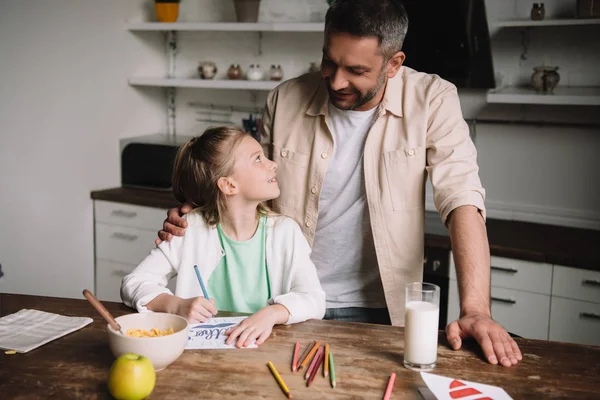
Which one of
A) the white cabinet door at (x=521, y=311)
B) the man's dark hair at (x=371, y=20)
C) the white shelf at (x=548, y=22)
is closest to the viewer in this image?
the man's dark hair at (x=371, y=20)

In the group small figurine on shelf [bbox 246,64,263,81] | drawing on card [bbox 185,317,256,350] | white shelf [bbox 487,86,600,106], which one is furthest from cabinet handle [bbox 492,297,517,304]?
small figurine on shelf [bbox 246,64,263,81]

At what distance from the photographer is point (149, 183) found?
159 inches

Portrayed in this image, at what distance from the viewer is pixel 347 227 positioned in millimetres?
2141

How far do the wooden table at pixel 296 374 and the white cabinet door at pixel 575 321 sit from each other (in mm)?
1463

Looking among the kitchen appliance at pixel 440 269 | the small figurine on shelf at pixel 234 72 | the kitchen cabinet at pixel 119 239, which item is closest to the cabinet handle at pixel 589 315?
the kitchen appliance at pixel 440 269

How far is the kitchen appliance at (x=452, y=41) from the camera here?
3.27m

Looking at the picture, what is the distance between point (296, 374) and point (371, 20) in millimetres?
996

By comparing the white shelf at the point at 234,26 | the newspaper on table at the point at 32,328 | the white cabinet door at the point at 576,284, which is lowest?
the white cabinet door at the point at 576,284

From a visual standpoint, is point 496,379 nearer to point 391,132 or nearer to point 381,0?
point 391,132

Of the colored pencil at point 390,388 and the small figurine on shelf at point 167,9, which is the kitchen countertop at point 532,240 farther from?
the colored pencil at point 390,388

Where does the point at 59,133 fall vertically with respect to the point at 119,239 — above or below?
above

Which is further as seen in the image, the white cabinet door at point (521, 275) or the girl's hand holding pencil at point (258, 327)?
the white cabinet door at point (521, 275)

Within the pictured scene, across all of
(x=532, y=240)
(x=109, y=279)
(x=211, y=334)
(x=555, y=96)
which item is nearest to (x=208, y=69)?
(x=109, y=279)

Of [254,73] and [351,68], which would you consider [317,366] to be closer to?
[351,68]
